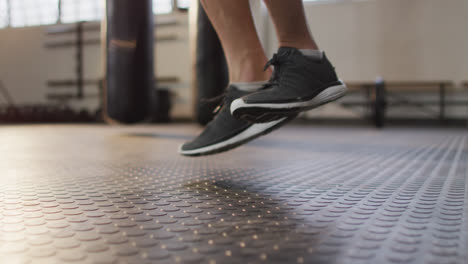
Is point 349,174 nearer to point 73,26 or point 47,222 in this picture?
point 47,222

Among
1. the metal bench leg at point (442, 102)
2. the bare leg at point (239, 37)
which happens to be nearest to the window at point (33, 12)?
the metal bench leg at point (442, 102)

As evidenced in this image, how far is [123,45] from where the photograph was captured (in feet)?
7.82

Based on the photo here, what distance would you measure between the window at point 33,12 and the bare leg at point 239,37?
268 inches

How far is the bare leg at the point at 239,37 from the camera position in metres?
0.87

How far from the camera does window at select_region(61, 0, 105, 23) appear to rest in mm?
6605

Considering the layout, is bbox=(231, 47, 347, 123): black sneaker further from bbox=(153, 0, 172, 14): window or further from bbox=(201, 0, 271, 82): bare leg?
bbox=(153, 0, 172, 14): window

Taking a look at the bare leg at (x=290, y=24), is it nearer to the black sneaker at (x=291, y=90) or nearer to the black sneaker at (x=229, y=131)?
the black sneaker at (x=291, y=90)

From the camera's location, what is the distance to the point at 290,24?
2.64 ft

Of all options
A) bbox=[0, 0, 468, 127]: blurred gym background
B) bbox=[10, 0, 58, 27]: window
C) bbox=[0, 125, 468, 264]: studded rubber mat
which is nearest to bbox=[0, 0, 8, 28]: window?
bbox=[10, 0, 58, 27]: window

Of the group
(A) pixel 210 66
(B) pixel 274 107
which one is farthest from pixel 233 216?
(A) pixel 210 66

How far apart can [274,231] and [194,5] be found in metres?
2.22

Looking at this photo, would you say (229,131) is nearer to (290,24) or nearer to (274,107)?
(274,107)

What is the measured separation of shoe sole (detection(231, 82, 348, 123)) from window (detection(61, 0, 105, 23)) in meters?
6.52

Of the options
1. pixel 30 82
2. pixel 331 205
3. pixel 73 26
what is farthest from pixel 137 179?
pixel 30 82
